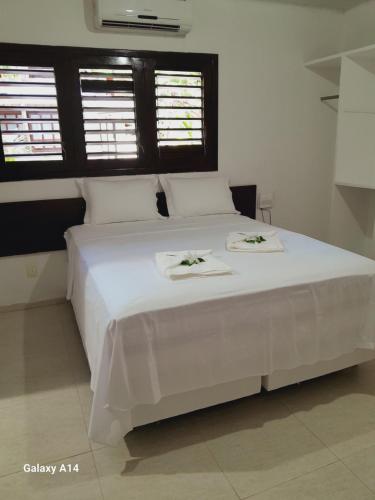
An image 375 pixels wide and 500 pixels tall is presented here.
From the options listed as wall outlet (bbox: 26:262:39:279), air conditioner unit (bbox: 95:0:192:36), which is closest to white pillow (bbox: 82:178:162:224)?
wall outlet (bbox: 26:262:39:279)

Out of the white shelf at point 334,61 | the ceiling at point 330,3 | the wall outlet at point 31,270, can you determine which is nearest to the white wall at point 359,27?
the ceiling at point 330,3

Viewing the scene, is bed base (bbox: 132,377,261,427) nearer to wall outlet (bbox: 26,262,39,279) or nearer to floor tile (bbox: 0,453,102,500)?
floor tile (bbox: 0,453,102,500)

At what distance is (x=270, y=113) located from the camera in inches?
139

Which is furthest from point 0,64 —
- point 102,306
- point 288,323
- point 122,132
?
point 288,323

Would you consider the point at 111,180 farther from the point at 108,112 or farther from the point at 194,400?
the point at 194,400

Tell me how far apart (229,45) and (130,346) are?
9.11 feet

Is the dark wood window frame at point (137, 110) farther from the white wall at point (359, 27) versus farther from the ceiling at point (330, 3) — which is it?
the white wall at point (359, 27)

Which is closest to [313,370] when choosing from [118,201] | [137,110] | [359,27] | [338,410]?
[338,410]

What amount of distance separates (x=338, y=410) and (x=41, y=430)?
4.46 feet

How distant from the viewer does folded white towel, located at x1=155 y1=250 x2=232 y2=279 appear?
69.2 inches

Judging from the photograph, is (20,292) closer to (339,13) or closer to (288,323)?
(288,323)

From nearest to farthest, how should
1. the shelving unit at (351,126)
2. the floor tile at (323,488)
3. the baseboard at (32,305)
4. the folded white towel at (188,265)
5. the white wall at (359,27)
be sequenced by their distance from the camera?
the floor tile at (323,488) → the folded white towel at (188,265) → the baseboard at (32,305) → the shelving unit at (351,126) → the white wall at (359,27)

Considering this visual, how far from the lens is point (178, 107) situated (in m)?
3.17

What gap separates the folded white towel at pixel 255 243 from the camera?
2.15 m
